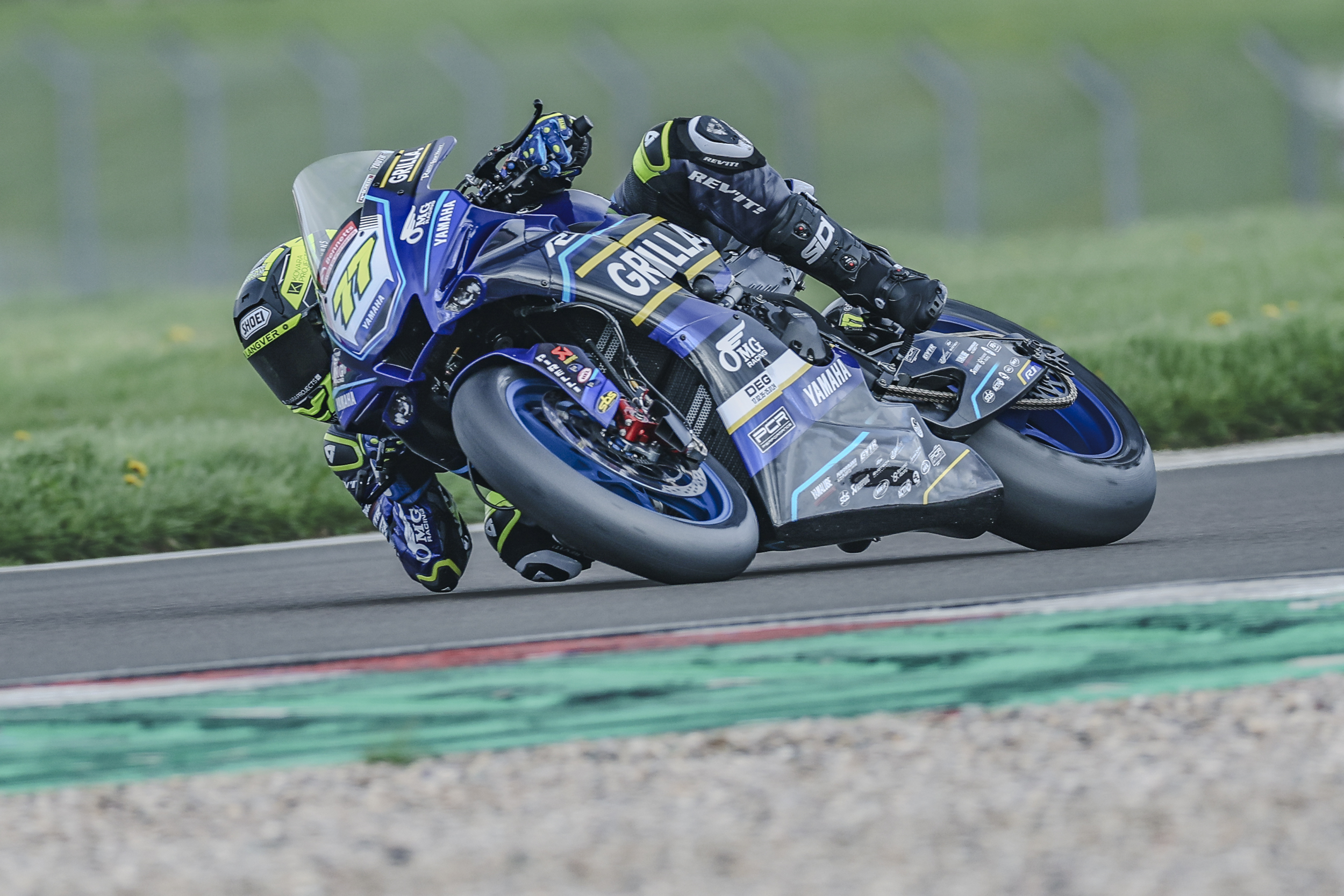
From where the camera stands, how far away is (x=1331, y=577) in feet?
14.6

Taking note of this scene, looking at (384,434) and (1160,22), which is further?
(1160,22)

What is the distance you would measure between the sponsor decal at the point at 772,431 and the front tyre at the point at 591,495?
0.15 m

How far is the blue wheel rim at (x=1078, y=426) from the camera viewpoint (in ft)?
18.1

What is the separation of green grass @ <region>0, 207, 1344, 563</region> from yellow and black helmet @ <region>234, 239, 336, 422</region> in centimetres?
242

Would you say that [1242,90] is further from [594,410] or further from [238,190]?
[594,410]

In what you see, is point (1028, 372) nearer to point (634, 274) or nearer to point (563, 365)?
point (634, 274)

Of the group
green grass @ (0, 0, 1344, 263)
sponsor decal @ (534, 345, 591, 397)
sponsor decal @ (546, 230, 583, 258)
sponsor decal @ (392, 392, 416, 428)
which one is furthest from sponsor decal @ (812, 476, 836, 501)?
green grass @ (0, 0, 1344, 263)

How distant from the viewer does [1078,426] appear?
18.4 ft

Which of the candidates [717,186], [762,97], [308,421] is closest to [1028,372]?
[717,186]

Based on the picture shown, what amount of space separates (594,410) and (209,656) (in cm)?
117

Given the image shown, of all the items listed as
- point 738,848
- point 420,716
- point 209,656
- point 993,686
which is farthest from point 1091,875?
point 209,656

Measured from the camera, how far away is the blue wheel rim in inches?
217

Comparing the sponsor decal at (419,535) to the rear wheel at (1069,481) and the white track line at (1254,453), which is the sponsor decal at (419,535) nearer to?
the rear wheel at (1069,481)

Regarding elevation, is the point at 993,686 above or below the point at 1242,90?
above
